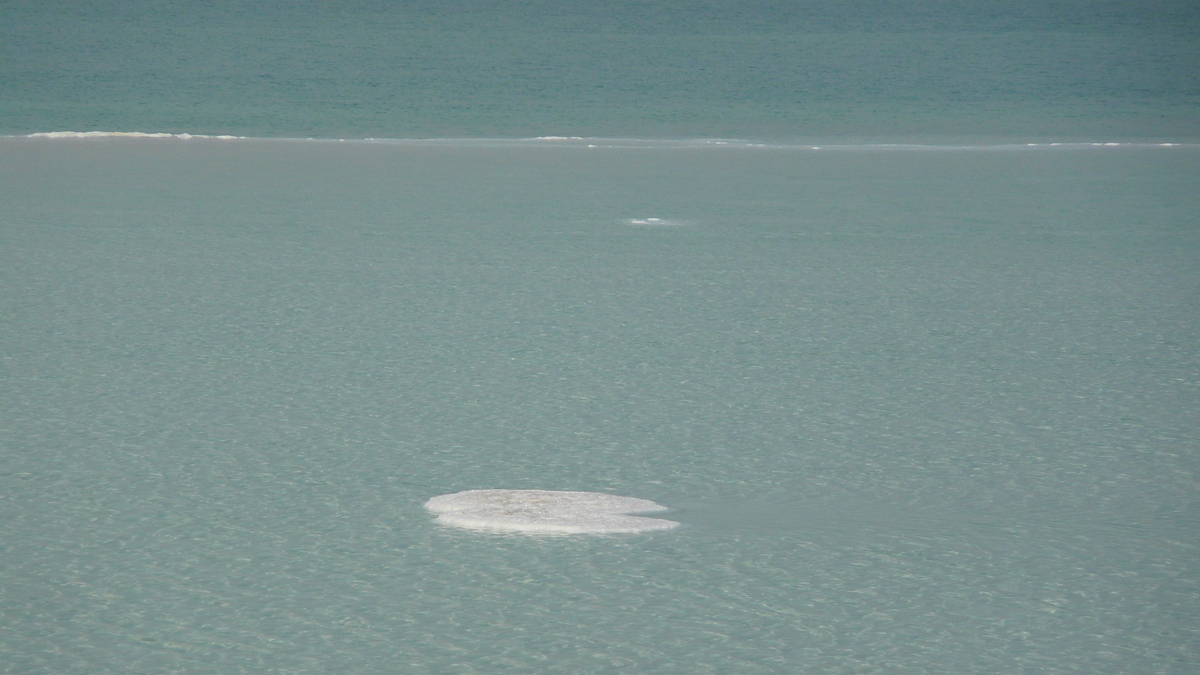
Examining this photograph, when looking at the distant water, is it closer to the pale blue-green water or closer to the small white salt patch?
the pale blue-green water

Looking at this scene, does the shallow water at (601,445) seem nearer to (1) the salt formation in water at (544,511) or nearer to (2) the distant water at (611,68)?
(1) the salt formation in water at (544,511)

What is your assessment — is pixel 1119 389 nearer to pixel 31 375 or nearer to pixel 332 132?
pixel 31 375

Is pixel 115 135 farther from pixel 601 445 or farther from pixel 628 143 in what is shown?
pixel 601 445

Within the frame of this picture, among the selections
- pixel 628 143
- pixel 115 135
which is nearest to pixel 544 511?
pixel 628 143

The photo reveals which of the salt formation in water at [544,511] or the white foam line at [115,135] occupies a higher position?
the white foam line at [115,135]

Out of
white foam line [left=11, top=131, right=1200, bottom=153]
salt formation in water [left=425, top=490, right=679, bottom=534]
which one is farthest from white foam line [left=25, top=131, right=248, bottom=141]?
salt formation in water [left=425, top=490, right=679, bottom=534]

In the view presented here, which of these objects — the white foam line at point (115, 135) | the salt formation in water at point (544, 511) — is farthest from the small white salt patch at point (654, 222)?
the white foam line at point (115, 135)
